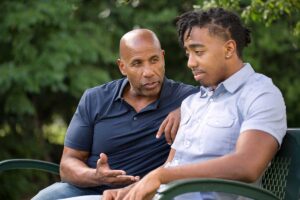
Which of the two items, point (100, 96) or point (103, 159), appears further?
point (100, 96)

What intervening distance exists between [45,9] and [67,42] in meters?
0.40

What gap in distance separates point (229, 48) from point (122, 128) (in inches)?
34.4

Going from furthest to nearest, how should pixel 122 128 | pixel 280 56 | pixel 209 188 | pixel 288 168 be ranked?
pixel 280 56 < pixel 122 128 < pixel 288 168 < pixel 209 188

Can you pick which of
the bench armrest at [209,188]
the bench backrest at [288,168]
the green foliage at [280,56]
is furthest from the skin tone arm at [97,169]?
the green foliage at [280,56]

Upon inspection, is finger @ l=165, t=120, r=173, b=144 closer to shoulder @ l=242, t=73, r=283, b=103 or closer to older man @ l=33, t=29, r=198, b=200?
older man @ l=33, t=29, r=198, b=200

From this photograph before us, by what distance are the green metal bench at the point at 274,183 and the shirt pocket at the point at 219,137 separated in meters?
0.24

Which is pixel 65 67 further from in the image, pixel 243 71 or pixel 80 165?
pixel 243 71

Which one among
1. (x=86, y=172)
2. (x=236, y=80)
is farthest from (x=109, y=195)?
(x=236, y=80)

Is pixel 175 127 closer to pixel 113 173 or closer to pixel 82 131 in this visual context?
pixel 113 173

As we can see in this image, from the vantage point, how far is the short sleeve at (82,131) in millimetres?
3953

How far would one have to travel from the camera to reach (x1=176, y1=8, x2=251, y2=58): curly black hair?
3.25m

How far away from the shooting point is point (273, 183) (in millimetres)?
3367

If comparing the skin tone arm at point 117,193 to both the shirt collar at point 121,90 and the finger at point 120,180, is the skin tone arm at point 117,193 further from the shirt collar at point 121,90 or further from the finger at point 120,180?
the shirt collar at point 121,90

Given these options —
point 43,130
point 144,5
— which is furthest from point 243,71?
point 43,130
